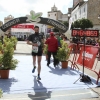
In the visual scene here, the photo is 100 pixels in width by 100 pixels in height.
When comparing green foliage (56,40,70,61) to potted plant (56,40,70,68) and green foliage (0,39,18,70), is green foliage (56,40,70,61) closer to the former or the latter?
potted plant (56,40,70,68)

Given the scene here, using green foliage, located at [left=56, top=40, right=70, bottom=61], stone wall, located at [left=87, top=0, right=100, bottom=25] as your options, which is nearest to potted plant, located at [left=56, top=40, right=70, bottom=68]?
green foliage, located at [left=56, top=40, right=70, bottom=61]

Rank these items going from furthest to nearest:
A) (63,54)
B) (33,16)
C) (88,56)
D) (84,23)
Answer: (84,23), (33,16), (63,54), (88,56)

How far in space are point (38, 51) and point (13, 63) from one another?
934 millimetres

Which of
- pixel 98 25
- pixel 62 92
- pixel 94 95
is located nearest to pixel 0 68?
pixel 62 92

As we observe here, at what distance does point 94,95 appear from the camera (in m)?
5.39

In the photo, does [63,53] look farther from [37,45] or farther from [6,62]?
[6,62]

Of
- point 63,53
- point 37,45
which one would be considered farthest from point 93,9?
point 37,45

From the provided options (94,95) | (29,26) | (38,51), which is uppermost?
(29,26)

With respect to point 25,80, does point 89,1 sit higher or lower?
higher

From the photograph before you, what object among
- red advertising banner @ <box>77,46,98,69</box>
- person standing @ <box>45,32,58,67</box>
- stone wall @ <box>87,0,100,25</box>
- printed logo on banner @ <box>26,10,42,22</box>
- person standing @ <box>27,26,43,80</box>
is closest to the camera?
person standing @ <box>27,26,43,80</box>

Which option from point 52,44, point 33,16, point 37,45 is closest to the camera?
point 37,45

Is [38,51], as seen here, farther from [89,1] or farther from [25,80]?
[89,1]

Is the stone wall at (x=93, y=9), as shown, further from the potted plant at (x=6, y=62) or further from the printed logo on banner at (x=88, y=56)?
the potted plant at (x=6, y=62)

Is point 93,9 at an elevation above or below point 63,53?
above
